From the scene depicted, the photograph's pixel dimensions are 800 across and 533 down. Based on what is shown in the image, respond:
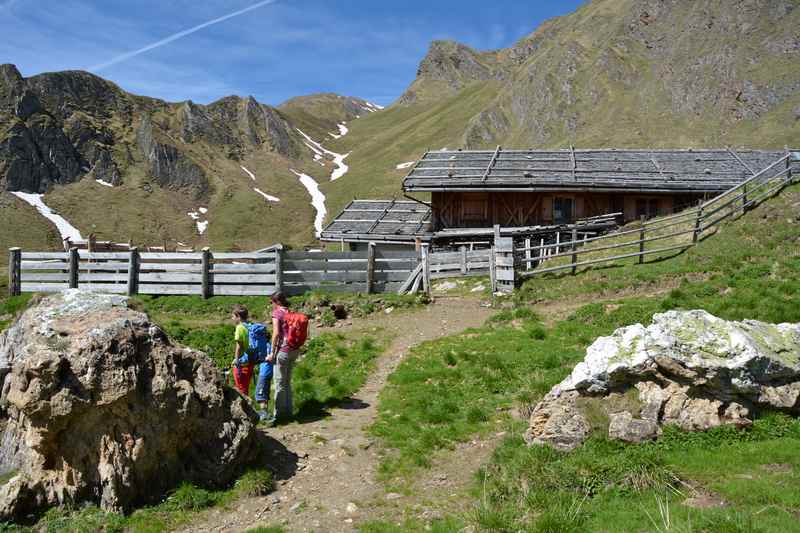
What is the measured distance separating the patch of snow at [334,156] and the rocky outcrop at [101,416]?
11009 centimetres

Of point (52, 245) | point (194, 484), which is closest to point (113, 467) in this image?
point (194, 484)

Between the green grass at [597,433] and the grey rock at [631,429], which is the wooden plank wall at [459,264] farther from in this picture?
the grey rock at [631,429]

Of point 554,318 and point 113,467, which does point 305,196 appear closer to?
point 554,318

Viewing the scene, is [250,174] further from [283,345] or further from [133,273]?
[283,345]

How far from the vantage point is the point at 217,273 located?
18.0m

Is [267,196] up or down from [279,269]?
up

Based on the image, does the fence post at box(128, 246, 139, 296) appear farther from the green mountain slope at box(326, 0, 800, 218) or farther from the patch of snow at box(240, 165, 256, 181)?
the patch of snow at box(240, 165, 256, 181)

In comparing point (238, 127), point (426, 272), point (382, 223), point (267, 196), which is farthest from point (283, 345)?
point (238, 127)

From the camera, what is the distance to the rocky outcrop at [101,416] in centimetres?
578

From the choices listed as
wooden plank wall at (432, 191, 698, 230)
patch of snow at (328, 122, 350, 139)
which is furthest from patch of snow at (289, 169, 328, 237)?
patch of snow at (328, 122, 350, 139)

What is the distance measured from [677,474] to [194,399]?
5.50 meters

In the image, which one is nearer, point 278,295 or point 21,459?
point 21,459

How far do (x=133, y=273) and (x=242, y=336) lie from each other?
1160 cm

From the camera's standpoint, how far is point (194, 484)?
6.35 meters
